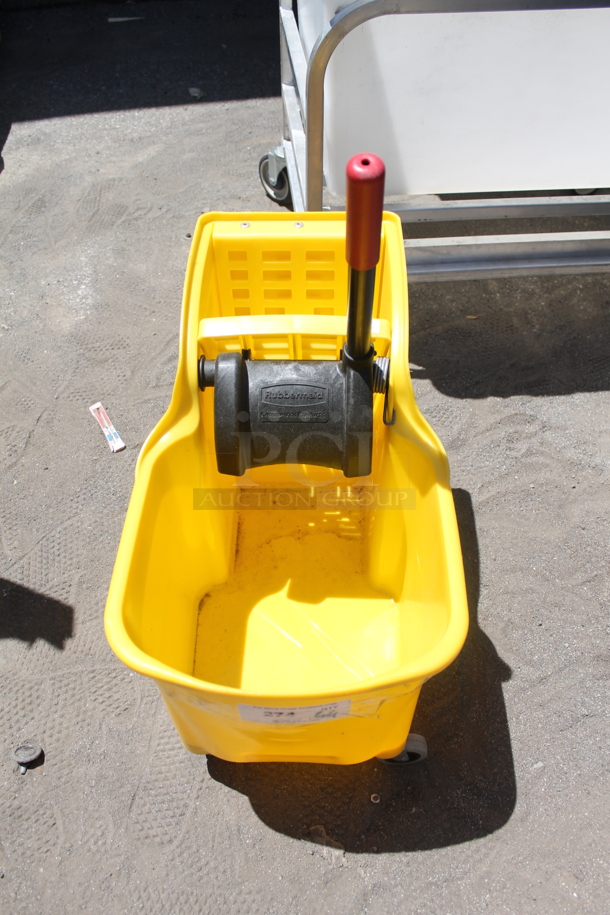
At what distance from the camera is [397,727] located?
3.23ft

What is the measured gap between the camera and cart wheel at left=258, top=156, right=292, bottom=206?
212 centimetres

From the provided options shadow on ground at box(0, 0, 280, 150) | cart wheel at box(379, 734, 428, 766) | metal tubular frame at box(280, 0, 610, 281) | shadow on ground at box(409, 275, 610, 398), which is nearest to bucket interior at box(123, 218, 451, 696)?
cart wheel at box(379, 734, 428, 766)

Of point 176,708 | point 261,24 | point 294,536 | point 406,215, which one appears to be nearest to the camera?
point 176,708

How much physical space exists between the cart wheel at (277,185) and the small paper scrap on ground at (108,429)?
984 millimetres

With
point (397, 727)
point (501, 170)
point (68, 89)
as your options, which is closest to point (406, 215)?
point (501, 170)

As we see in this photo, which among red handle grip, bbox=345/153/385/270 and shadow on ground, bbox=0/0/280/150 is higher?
red handle grip, bbox=345/153/385/270

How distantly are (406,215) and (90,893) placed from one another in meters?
1.57

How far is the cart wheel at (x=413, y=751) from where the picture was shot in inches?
43.8

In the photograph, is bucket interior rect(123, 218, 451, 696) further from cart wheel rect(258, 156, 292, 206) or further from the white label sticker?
cart wheel rect(258, 156, 292, 206)

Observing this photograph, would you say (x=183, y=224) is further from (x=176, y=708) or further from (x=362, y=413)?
(x=176, y=708)

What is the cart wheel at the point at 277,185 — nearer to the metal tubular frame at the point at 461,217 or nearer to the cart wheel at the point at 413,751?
the metal tubular frame at the point at 461,217

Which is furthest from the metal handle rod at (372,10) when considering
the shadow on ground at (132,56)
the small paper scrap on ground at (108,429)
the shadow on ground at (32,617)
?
the shadow on ground at (132,56)

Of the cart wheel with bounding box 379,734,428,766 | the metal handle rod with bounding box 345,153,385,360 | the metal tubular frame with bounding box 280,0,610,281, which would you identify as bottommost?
the cart wheel with bounding box 379,734,428,766

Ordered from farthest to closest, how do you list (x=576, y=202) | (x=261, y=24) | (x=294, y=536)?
1. (x=261, y=24)
2. (x=576, y=202)
3. (x=294, y=536)
